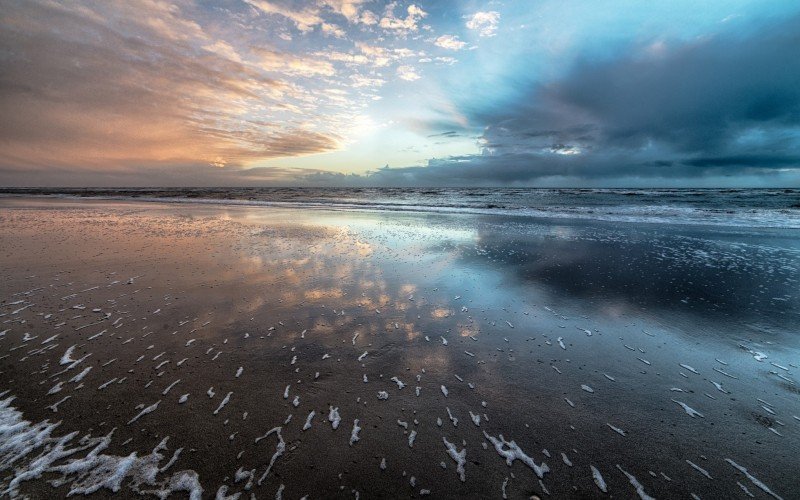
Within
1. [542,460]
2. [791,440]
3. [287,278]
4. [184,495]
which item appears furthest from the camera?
[287,278]

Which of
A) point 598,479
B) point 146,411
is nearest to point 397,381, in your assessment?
point 598,479

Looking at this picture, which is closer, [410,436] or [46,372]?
[410,436]

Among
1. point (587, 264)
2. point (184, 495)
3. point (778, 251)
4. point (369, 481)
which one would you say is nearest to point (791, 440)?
point (369, 481)

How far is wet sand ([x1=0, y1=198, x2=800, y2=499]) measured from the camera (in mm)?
3436

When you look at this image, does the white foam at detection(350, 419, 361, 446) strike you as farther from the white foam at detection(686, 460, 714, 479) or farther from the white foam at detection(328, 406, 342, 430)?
the white foam at detection(686, 460, 714, 479)

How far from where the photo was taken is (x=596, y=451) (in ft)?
12.3

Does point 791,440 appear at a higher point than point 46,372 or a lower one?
lower

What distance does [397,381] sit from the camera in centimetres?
498

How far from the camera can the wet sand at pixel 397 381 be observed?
3.44 meters

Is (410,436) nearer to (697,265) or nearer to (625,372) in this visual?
(625,372)

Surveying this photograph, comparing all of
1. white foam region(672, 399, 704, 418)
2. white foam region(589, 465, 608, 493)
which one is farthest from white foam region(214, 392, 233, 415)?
white foam region(672, 399, 704, 418)

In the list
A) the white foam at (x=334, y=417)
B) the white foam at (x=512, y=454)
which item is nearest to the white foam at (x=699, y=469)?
the white foam at (x=512, y=454)

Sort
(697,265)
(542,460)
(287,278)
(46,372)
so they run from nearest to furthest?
(542,460)
(46,372)
(287,278)
(697,265)

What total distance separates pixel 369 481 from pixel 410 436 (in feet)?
2.52
